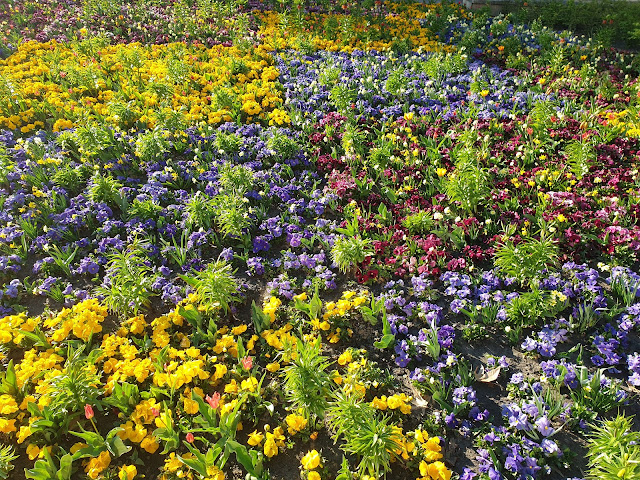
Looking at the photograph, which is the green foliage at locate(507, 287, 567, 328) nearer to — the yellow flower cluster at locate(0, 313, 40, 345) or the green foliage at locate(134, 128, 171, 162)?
the yellow flower cluster at locate(0, 313, 40, 345)

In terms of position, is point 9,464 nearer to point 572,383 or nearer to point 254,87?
point 572,383

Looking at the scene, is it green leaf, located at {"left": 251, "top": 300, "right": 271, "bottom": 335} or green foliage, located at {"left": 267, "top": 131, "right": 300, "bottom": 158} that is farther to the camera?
green foliage, located at {"left": 267, "top": 131, "right": 300, "bottom": 158}

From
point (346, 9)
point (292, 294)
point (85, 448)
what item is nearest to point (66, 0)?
point (346, 9)

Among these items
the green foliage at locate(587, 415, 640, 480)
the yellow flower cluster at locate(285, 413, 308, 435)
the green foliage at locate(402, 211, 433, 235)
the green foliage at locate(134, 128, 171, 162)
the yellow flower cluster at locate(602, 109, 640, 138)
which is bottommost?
the yellow flower cluster at locate(285, 413, 308, 435)

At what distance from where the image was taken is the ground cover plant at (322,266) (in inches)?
124

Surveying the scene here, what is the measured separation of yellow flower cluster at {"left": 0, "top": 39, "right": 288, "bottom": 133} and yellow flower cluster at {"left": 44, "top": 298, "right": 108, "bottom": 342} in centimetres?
325

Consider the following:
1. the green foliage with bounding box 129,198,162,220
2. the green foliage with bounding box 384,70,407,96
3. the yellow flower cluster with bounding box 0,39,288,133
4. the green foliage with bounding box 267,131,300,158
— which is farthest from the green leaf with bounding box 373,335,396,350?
the green foliage with bounding box 384,70,407,96

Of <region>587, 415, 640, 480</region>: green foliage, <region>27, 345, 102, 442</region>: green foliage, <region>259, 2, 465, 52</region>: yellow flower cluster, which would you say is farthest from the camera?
<region>259, 2, 465, 52</region>: yellow flower cluster

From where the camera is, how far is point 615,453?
278 cm

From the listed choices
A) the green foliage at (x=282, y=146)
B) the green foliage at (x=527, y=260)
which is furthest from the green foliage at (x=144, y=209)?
the green foliage at (x=527, y=260)

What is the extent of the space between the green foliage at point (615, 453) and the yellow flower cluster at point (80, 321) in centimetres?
380

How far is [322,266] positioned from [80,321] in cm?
219

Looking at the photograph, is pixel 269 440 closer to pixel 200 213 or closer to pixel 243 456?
pixel 243 456

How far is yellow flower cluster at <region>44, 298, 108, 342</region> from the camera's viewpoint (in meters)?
3.73
